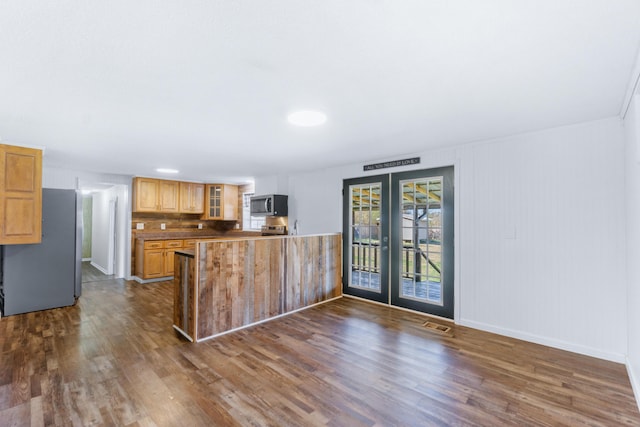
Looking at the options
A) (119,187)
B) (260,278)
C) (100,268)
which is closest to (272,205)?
(260,278)

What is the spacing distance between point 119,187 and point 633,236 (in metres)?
7.96

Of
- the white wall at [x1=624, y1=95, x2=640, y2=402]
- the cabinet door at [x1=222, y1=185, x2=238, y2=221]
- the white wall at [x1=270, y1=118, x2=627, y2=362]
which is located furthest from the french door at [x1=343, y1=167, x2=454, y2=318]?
the cabinet door at [x1=222, y1=185, x2=238, y2=221]

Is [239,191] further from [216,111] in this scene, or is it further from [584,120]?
[584,120]

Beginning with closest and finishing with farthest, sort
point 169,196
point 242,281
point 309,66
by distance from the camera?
point 309,66, point 242,281, point 169,196

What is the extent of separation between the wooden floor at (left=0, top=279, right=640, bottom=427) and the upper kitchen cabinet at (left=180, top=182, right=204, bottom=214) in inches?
136

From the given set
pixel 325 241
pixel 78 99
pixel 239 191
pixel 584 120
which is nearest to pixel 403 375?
pixel 325 241

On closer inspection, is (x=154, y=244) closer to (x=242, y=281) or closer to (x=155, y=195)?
(x=155, y=195)

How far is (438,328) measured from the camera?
11.5ft

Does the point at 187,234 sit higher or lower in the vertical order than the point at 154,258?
higher

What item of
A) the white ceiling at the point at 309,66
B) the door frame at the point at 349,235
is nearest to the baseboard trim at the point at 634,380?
the white ceiling at the point at 309,66

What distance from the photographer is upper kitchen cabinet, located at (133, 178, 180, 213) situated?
610 centimetres

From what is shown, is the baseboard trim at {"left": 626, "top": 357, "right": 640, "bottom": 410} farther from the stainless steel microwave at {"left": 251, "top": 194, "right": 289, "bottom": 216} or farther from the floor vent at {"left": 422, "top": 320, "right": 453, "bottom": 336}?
the stainless steel microwave at {"left": 251, "top": 194, "right": 289, "bottom": 216}

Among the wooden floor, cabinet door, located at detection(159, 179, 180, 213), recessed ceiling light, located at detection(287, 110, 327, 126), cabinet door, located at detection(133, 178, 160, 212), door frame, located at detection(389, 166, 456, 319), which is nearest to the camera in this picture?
the wooden floor

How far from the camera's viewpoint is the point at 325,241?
4.71 metres
